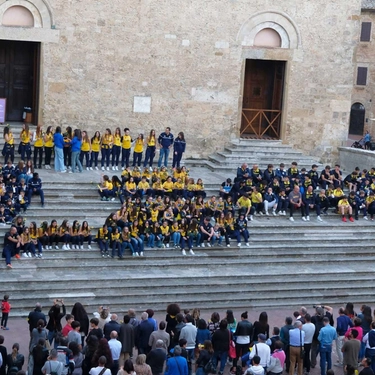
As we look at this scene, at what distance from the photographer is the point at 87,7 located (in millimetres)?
31516

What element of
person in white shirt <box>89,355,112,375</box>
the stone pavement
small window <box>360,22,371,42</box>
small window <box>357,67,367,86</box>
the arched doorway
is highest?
small window <box>360,22,371,42</box>

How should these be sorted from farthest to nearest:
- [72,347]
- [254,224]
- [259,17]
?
[259,17], [254,224], [72,347]

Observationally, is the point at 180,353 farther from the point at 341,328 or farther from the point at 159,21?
the point at 159,21

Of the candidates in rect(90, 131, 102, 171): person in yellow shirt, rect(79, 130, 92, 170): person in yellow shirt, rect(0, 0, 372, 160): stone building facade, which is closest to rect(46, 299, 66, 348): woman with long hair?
rect(79, 130, 92, 170): person in yellow shirt

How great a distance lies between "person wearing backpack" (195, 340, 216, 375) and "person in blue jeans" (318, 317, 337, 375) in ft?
8.42

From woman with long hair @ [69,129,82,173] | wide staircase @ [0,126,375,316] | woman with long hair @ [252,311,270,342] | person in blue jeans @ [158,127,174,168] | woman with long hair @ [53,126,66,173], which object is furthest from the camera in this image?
person in blue jeans @ [158,127,174,168]

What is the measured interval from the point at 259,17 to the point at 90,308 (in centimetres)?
1473

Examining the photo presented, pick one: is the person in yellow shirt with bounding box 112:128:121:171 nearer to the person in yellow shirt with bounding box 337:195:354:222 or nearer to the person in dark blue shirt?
the person in dark blue shirt

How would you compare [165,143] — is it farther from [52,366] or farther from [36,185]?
[52,366]

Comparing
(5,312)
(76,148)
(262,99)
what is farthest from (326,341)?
(262,99)

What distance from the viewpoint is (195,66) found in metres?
33.1

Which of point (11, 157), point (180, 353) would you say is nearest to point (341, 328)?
point (180, 353)

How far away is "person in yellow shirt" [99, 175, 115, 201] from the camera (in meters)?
27.8

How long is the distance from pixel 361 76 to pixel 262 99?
2510 cm
